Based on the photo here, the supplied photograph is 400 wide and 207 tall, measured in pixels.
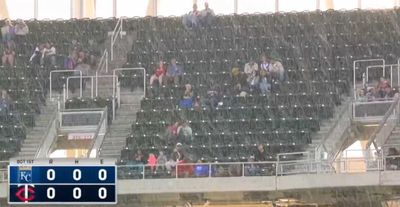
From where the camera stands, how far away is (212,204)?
23.8 metres

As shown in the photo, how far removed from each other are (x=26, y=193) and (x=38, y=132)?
4539 mm

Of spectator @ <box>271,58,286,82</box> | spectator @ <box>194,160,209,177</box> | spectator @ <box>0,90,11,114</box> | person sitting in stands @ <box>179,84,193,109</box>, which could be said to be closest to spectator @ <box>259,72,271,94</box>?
spectator @ <box>271,58,286,82</box>

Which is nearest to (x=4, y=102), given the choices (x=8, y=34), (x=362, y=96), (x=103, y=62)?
(x=103, y=62)

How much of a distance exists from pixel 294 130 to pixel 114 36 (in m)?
6.33

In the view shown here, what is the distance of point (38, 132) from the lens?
85.0ft

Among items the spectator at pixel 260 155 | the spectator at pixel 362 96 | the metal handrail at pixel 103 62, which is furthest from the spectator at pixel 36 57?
the spectator at pixel 362 96

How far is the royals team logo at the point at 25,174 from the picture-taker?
21.3 m

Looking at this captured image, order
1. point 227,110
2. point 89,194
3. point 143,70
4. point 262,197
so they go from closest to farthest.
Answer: point 89,194 < point 262,197 < point 227,110 < point 143,70

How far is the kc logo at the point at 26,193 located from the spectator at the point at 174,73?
5.83 metres

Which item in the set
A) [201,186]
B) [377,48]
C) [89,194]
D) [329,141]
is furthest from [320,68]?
[89,194]

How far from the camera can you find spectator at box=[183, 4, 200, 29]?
2848 centimetres

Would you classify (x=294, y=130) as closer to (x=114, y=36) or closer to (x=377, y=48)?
(x=377, y=48)

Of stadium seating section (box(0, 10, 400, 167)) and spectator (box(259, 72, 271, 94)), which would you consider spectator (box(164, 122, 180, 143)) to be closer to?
stadium seating section (box(0, 10, 400, 167))

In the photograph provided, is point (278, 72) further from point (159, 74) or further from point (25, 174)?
point (25, 174)
